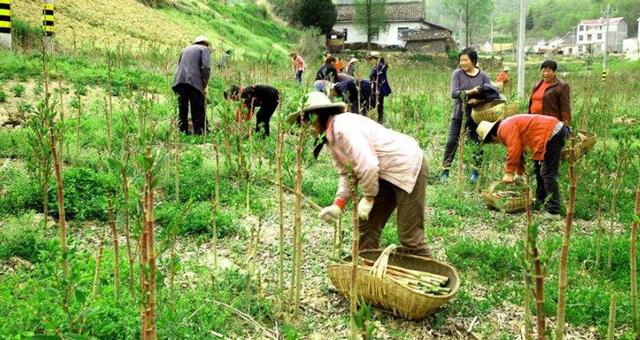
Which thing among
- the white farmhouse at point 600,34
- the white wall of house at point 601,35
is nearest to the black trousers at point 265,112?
the white farmhouse at point 600,34

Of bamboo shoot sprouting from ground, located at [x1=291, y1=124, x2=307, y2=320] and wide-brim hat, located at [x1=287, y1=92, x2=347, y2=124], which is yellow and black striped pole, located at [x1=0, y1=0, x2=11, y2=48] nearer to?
wide-brim hat, located at [x1=287, y1=92, x2=347, y2=124]

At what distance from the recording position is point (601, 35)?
270 feet

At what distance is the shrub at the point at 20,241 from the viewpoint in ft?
12.7

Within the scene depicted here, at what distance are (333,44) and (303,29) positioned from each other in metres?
2.63

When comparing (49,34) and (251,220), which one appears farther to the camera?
(49,34)

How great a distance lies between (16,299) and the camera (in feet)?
9.75

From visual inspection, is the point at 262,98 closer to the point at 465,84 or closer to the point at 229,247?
the point at 465,84

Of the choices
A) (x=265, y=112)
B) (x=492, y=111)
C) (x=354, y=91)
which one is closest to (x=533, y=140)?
(x=492, y=111)

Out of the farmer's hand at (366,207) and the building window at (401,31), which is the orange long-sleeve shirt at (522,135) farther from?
the building window at (401,31)

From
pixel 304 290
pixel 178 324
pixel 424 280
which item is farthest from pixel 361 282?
pixel 178 324

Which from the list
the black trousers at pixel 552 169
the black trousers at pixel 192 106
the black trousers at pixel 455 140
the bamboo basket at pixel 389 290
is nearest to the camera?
the bamboo basket at pixel 389 290

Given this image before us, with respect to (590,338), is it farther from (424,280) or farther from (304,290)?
(304,290)

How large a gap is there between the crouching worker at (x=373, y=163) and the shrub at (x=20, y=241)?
210 centimetres

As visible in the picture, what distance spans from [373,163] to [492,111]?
362 centimetres
